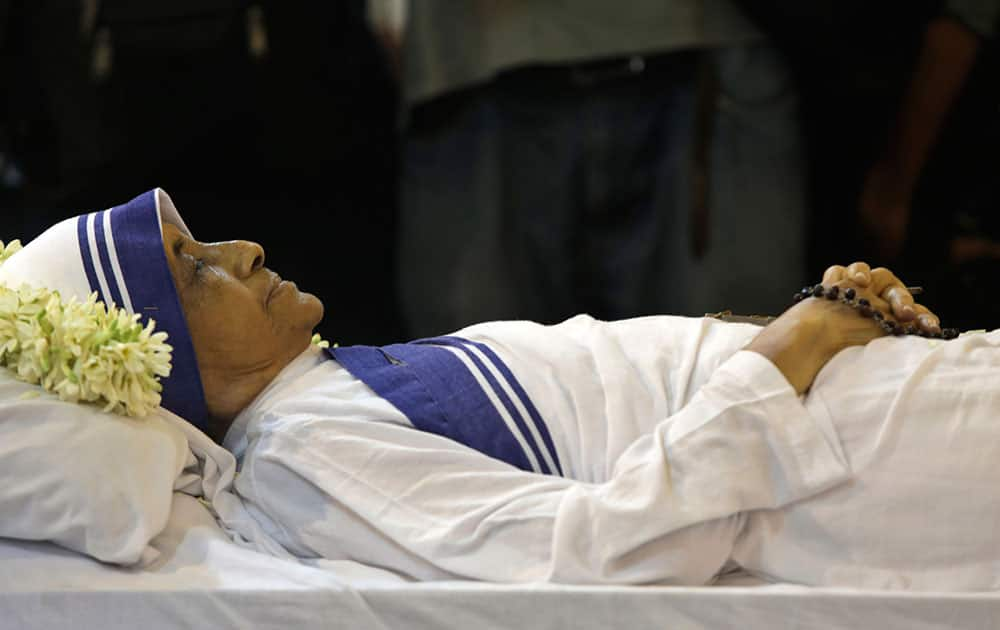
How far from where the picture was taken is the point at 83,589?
1893 mm

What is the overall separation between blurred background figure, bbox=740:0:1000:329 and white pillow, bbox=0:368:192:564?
268 cm

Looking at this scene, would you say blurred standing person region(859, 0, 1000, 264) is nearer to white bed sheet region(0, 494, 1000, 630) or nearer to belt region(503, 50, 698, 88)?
belt region(503, 50, 698, 88)

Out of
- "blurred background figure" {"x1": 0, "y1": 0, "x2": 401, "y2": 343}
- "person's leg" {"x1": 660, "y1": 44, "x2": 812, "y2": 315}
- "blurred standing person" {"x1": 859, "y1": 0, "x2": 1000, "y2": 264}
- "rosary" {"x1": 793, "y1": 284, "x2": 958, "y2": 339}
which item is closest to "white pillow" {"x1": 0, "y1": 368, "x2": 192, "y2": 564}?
"rosary" {"x1": 793, "y1": 284, "x2": 958, "y2": 339}

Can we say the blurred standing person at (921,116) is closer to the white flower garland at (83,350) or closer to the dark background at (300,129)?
the dark background at (300,129)

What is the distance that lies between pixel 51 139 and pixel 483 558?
2975 millimetres

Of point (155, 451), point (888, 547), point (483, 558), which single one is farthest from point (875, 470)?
point (155, 451)

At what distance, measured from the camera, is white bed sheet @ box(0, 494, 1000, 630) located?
1840mm

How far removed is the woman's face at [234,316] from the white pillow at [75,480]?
29cm

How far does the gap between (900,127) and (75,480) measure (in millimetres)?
3161

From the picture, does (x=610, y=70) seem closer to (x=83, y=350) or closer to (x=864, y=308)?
(x=864, y=308)

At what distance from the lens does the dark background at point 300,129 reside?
4164mm

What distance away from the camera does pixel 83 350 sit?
6.36 ft

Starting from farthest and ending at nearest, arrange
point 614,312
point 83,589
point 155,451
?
point 614,312
point 155,451
point 83,589

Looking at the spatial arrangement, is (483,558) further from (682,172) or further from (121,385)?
(682,172)
